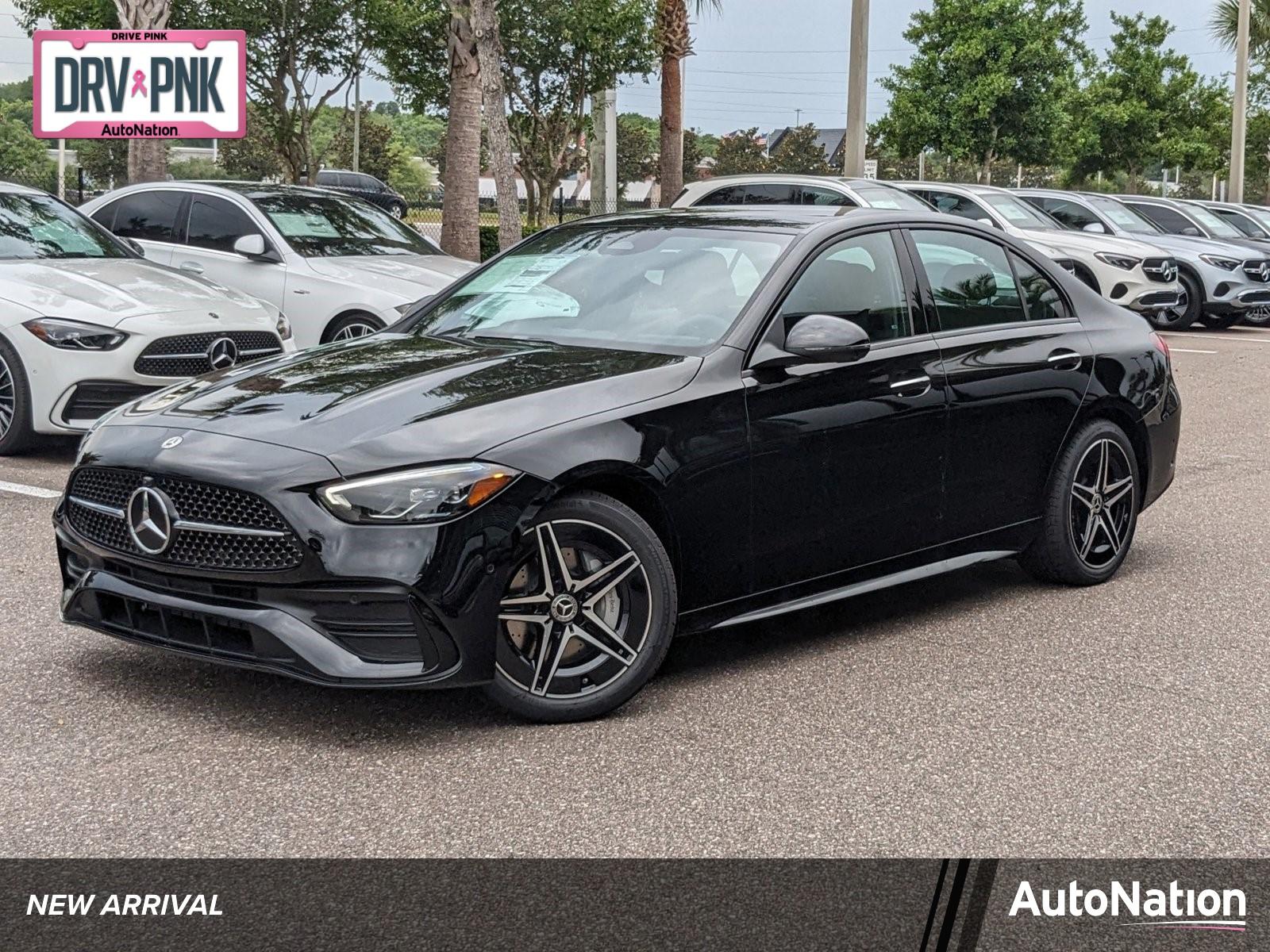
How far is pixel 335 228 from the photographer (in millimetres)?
12711

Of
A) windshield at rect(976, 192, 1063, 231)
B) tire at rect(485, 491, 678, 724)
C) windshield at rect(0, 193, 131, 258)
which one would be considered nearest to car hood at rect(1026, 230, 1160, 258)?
windshield at rect(976, 192, 1063, 231)

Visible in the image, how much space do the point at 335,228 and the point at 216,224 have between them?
2.93 feet

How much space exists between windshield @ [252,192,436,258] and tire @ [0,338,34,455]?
130 inches

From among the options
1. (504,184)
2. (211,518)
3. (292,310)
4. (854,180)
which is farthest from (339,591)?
(504,184)

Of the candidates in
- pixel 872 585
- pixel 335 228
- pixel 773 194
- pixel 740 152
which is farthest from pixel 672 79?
pixel 740 152

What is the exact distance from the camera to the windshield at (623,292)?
17.9 feet

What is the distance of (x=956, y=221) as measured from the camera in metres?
6.40

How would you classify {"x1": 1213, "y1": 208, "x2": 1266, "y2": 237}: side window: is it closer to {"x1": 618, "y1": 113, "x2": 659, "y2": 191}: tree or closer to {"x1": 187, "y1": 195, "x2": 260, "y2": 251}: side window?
{"x1": 187, "y1": 195, "x2": 260, "y2": 251}: side window

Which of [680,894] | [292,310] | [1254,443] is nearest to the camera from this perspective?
[680,894]

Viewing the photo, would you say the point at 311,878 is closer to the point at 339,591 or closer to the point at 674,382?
the point at 339,591

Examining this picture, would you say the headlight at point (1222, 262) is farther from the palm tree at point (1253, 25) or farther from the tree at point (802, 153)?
the tree at point (802, 153)

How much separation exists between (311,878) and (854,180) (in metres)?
14.0

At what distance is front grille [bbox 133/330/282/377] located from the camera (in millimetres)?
9070

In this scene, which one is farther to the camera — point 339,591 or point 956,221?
point 956,221
